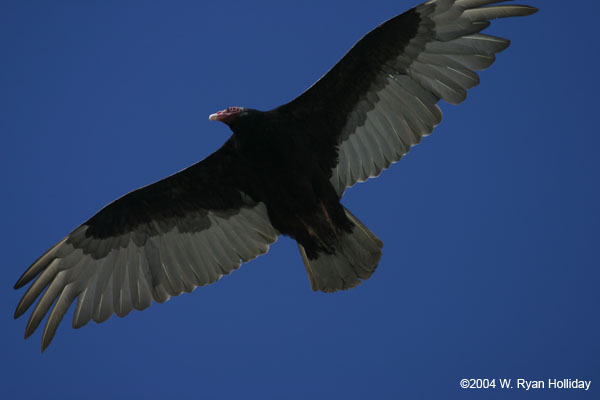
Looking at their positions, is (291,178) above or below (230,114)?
below

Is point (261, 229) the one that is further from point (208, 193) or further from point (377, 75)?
point (377, 75)

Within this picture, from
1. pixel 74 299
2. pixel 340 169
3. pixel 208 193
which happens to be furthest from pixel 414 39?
pixel 74 299

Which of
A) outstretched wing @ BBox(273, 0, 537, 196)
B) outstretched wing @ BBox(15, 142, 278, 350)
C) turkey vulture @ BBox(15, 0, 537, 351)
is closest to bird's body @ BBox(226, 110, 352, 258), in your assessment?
turkey vulture @ BBox(15, 0, 537, 351)

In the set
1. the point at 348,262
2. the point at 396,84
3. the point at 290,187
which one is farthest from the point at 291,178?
the point at 396,84

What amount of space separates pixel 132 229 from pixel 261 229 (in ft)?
3.73

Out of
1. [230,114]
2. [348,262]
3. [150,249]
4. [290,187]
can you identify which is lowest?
[348,262]

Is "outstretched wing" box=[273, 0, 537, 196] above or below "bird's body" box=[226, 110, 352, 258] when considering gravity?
above

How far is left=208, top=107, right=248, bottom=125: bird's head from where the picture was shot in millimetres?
5715

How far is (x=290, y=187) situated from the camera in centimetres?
580

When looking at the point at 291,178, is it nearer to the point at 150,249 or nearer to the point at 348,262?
the point at 348,262

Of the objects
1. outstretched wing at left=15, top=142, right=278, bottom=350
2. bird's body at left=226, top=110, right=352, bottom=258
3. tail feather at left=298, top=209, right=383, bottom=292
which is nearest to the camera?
bird's body at left=226, top=110, right=352, bottom=258

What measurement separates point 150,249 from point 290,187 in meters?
1.60

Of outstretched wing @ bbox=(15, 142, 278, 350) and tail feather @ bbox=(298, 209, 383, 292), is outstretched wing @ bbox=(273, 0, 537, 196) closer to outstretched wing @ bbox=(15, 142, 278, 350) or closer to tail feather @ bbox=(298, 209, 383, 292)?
tail feather @ bbox=(298, 209, 383, 292)

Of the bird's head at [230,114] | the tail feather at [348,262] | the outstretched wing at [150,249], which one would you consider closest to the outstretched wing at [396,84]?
the bird's head at [230,114]
